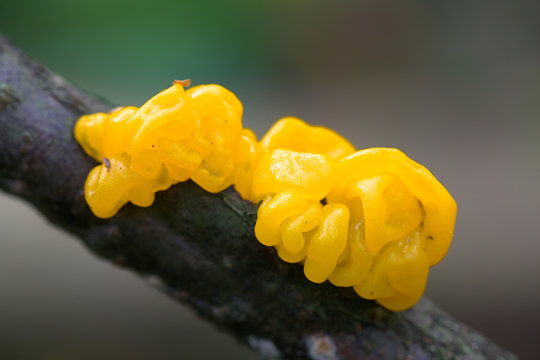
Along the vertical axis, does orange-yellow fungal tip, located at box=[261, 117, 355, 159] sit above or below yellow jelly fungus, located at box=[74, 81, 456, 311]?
above

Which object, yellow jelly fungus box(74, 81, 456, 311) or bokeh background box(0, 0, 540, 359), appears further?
bokeh background box(0, 0, 540, 359)

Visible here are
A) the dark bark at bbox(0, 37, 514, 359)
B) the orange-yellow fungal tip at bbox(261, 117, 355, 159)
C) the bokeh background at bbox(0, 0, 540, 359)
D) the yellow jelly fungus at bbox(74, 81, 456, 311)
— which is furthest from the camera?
the bokeh background at bbox(0, 0, 540, 359)

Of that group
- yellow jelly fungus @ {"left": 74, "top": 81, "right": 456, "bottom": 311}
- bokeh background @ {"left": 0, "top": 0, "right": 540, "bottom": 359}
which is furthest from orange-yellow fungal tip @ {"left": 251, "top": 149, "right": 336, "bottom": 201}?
bokeh background @ {"left": 0, "top": 0, "right": 540, "bottom": 359}

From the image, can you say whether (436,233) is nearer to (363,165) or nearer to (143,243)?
(363,165)

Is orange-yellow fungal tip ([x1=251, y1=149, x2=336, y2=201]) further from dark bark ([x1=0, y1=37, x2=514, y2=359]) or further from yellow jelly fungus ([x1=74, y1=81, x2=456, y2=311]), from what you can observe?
dark bark ([x1=0, y1=37, x2=514, y2=359])

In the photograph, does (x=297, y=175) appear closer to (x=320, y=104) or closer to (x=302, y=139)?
(x=302, y=139)

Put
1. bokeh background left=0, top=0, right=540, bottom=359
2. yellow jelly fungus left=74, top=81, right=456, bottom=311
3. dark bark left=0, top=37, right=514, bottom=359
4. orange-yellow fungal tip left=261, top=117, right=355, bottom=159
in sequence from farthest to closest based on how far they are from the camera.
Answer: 1. bokeh background left=0, top=0, right=540, bottom=359
2. orange-yellow fungal tip left=261, top=117, right=355, bottom=159
3. dark bark left=0, top=37, right=514, bottom=359
4. yellow jelly fungus left=74, top=81, right=456, bottom=311

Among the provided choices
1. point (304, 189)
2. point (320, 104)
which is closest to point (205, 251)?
point (304, 189)
